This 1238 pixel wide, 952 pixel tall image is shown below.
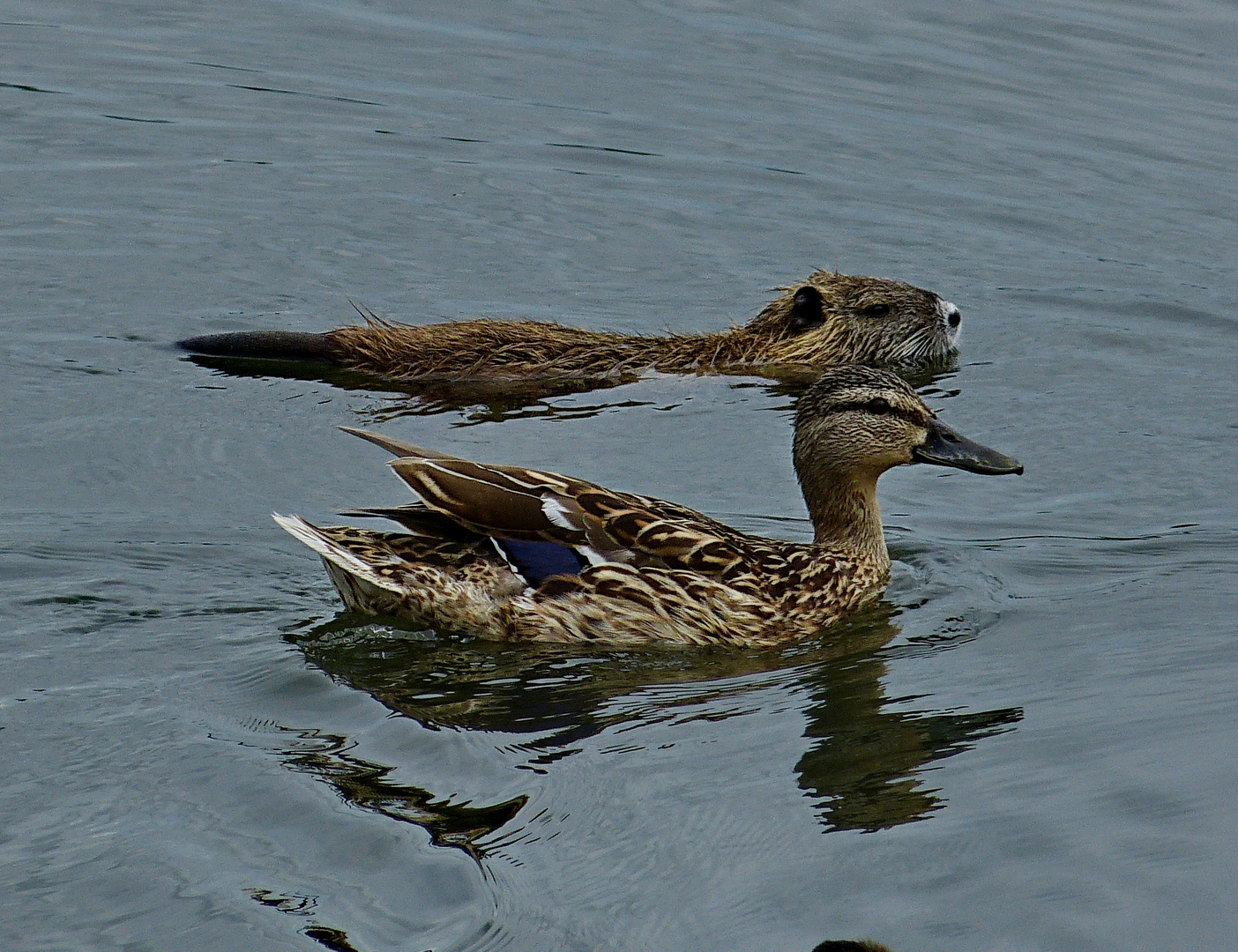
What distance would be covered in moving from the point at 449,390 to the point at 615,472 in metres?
1.77

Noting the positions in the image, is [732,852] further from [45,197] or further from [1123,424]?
[45,197]

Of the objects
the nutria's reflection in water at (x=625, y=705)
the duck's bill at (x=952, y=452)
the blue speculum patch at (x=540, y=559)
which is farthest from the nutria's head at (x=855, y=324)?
the blue speculum patch at (x=540, y=559)

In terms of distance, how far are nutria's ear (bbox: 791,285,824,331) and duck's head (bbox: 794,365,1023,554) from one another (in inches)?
147

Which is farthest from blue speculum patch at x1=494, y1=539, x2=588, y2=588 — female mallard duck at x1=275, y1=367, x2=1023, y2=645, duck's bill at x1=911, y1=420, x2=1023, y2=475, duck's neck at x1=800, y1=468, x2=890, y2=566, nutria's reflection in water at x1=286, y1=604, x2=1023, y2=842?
duck's bill at x1=911, y1=420, x2=1023, y2=475

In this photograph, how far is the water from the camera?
19.2 ft

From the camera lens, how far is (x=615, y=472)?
10.1 metres

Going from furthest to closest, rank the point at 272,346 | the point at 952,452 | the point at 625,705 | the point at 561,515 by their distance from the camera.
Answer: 1. the point at 272,346
2. the point at 952,452
3. the point at 561,515
4. the point at 625,705

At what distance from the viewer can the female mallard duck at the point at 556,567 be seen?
26.0 ft

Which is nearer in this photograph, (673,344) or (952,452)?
(952,452)

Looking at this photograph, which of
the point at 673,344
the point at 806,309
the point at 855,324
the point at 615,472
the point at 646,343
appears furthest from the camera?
the point at 855,324

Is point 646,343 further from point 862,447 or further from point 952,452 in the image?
point 952,452

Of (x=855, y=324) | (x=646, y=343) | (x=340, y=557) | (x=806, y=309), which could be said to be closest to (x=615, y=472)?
(x=646, y=343)

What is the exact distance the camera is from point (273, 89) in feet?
54.5

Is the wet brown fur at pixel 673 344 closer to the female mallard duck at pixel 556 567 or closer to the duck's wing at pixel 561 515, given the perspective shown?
the female mallard duck at pixel 556 567
